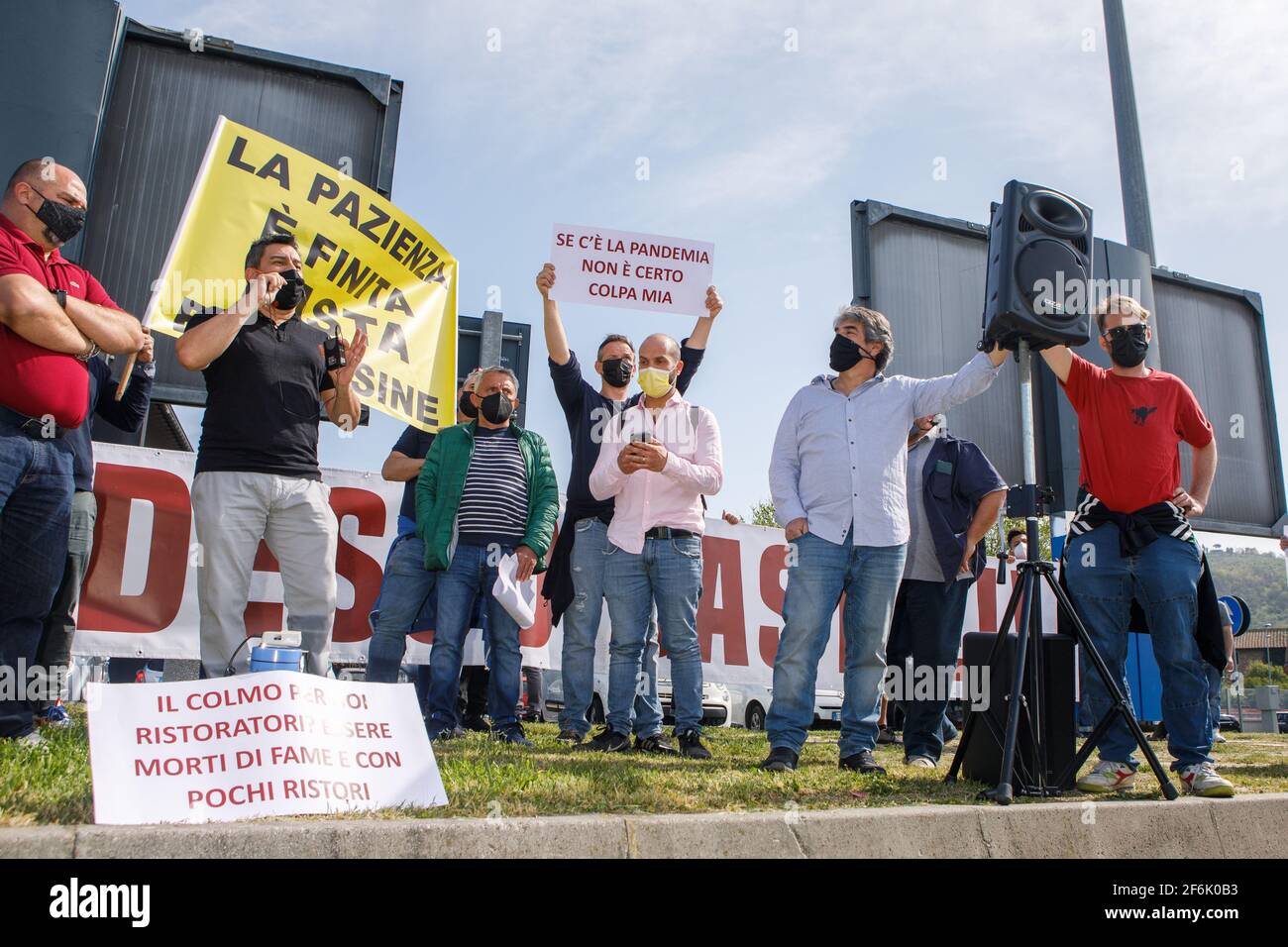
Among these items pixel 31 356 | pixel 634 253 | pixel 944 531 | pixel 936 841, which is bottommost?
pixel 936 841

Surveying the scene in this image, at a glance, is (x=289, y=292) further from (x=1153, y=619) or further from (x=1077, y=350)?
(x=1077, y=350)

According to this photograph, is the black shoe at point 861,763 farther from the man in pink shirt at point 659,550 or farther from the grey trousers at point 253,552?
the grey trousers at point 253,552

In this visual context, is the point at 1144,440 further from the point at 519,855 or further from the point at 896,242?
the point at 896,242

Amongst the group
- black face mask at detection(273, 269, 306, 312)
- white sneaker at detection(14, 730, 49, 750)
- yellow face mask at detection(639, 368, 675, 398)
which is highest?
black face mask at detection(273, 269, 306, 312)

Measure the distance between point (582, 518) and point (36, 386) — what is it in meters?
2.64

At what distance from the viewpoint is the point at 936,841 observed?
119 inches

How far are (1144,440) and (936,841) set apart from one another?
2.18m

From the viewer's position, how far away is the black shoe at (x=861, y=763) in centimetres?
426

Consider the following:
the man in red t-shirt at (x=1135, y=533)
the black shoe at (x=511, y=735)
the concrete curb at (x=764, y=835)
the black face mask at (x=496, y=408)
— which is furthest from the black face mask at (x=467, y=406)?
the concrete curb at (x=764, y=835)

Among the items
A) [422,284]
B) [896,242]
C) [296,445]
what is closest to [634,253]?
[422,284]

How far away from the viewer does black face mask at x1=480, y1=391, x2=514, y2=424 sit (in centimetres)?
557

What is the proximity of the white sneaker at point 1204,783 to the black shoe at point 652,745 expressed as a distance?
2.22 m

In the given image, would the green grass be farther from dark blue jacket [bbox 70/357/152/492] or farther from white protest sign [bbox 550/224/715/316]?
white protest sign [bbox 550/224/715/316]

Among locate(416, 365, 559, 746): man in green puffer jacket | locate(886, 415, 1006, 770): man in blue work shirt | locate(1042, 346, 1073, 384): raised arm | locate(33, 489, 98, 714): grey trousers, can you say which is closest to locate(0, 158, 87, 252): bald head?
locate(33, 489, 98, 714): grey trousers
